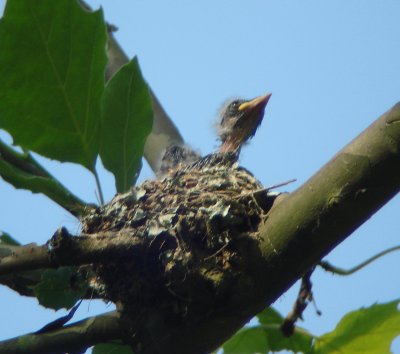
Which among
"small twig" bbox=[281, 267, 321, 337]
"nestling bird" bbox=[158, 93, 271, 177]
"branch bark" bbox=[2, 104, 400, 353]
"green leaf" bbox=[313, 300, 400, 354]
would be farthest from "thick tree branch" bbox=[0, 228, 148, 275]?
"nestling bird" bbox=[158, 93, 271, 177]

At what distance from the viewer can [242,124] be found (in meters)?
5.52

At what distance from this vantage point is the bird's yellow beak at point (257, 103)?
17.9 feet

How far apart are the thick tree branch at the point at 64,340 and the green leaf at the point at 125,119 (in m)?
0.96

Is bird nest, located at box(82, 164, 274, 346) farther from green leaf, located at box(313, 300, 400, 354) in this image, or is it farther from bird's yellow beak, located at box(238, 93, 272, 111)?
bird's yellow beak, located at box(238, 93, 272, 111)

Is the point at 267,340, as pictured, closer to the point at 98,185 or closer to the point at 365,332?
the point at 365,332

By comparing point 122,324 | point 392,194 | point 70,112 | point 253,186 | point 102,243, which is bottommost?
point 392,194

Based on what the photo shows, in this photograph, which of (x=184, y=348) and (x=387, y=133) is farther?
(x=184, y=348)

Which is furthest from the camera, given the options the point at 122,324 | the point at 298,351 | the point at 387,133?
the point at 298,351

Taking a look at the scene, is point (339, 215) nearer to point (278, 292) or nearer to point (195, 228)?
point (278, 292)

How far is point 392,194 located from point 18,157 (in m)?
2.14

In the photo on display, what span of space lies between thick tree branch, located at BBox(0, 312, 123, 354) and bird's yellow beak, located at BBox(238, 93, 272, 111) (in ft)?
9.89

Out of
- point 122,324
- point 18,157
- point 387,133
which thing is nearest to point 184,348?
point 122,324

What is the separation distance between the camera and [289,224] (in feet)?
7.65

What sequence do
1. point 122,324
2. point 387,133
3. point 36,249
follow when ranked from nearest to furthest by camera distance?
point 387,133 → point 36,249 → point 122,324
